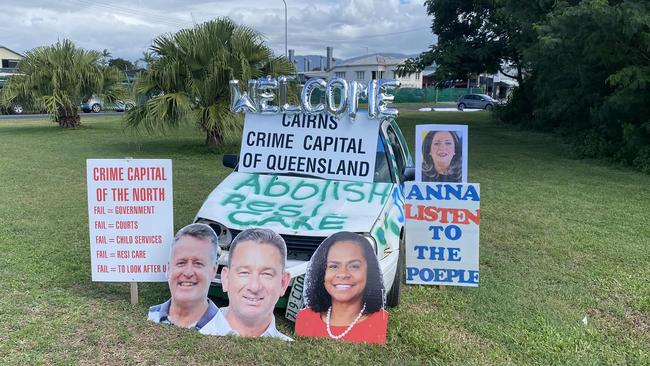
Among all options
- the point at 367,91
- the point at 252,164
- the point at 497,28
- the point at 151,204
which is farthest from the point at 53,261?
the point at 497,28

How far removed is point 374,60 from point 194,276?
7230cm

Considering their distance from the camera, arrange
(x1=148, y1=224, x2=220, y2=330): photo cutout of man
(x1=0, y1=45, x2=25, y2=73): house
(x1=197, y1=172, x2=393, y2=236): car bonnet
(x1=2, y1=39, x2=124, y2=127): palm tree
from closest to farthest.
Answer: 1. (x1=148, y1=224, x2=220, y2=330): photo cutout of man
2. (x1=197, y1=172, x2=393, y2=236): car bonnet
3. (x1=2, y1=39, x2=124, y2=127): palm tree
4. (x1=0, y1=45, x2=25, y2=73): house

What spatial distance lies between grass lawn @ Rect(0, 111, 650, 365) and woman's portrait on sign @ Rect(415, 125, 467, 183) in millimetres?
1040

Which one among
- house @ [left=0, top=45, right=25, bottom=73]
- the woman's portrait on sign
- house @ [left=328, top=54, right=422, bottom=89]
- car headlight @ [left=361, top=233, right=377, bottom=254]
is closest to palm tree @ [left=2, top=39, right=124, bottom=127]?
the woman's portrait on sign

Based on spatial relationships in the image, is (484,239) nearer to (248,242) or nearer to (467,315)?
(467,315)

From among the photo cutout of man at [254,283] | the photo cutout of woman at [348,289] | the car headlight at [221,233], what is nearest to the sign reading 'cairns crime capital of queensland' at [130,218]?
the car headlight at [221,233]

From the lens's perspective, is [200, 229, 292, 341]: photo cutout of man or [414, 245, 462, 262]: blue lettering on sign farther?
[414, 245, 462, 262]: blue lettering on sign

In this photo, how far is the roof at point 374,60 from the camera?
239 ft

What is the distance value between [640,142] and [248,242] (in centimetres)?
1201

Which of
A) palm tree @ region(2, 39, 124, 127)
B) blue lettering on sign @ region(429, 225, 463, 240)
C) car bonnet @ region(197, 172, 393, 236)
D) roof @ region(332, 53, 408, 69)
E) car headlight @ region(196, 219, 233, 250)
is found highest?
roof @ region(332, 53, 408, 69)

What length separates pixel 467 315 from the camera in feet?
14.2

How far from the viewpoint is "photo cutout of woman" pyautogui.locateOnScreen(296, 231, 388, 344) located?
12.2 ft

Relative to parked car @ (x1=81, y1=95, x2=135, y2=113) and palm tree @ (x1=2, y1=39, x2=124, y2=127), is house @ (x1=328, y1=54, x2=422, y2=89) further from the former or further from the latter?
palm tree @ (x1=2, y1=39, x2=124, y2=127)

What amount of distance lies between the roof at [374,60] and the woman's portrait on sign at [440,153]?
68.2 metres
